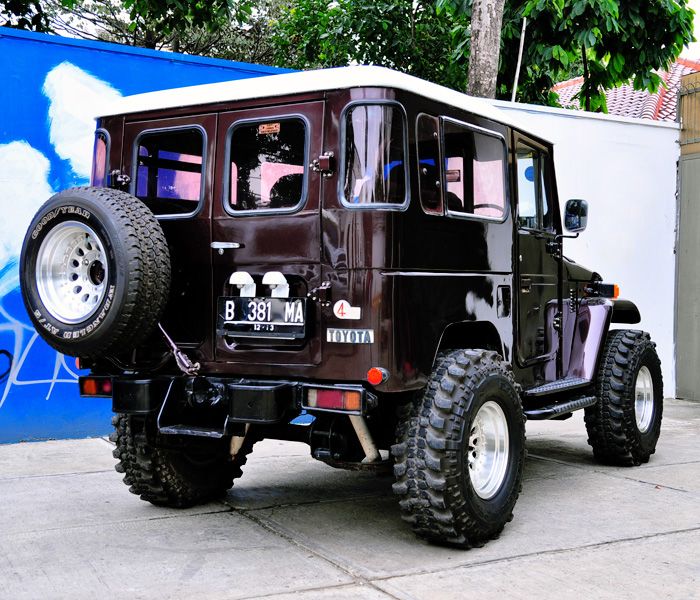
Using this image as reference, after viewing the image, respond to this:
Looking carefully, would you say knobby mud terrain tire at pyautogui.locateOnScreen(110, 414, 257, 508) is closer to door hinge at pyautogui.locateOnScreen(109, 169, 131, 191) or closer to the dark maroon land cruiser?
the dark maroon land cruiser

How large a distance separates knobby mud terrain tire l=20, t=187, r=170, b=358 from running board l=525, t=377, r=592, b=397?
2503 mm

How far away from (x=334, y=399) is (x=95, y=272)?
142cm

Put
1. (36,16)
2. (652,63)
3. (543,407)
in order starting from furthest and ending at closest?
(652,63) → (36,16) → (543,407)

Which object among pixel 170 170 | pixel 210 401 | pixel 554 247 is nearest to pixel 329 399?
pixel 210 401

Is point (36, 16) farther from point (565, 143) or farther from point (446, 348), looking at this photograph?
point (446, 348)

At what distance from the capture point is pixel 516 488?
516 centimetres

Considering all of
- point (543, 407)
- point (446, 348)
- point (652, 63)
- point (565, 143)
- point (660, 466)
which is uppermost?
point (652, 63)

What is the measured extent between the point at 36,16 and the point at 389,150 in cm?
900

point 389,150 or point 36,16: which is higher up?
point 36,16

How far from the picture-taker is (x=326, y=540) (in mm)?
4984

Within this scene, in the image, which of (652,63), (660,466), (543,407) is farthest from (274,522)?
(652,63)

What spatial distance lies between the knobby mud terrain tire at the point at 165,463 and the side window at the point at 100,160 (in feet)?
4.66

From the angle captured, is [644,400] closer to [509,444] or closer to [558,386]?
[558,386]

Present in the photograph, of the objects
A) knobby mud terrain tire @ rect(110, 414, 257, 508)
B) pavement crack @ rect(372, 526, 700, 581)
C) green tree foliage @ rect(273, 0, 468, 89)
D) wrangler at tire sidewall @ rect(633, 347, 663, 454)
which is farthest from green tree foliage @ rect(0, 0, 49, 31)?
pavement crack @ rect(372, 526, 700, 581)
